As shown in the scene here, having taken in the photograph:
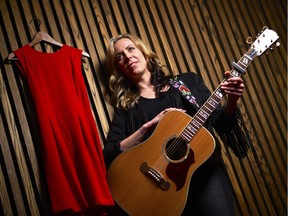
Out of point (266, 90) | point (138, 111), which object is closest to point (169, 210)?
point (138, 111)

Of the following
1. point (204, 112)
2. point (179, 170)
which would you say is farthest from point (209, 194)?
point (204, 112)

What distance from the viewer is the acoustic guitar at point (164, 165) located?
1.84 meters

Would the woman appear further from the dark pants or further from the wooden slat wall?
the wooden slat wall

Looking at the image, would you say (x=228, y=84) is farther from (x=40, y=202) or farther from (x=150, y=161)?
(x=40, y=202)

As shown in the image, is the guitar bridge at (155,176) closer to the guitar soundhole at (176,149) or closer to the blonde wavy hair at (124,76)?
the guitar soundhole at (176,149)

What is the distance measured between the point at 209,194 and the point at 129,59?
3.44ft

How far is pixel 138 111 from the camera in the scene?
221 centimetres

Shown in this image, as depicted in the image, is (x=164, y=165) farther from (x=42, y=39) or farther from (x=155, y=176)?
(x=42, y=39)

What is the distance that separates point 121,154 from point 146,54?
0.81 m

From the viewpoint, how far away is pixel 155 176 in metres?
1.86

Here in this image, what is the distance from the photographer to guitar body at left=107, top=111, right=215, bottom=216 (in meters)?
1.84

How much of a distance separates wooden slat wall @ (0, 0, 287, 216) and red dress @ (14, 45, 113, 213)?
0.50 feet

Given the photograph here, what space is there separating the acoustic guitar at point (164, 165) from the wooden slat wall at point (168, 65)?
0.48 metres

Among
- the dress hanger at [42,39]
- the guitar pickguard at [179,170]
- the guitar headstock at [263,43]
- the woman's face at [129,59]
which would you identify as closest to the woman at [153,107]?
the woman's face at [129,59]
